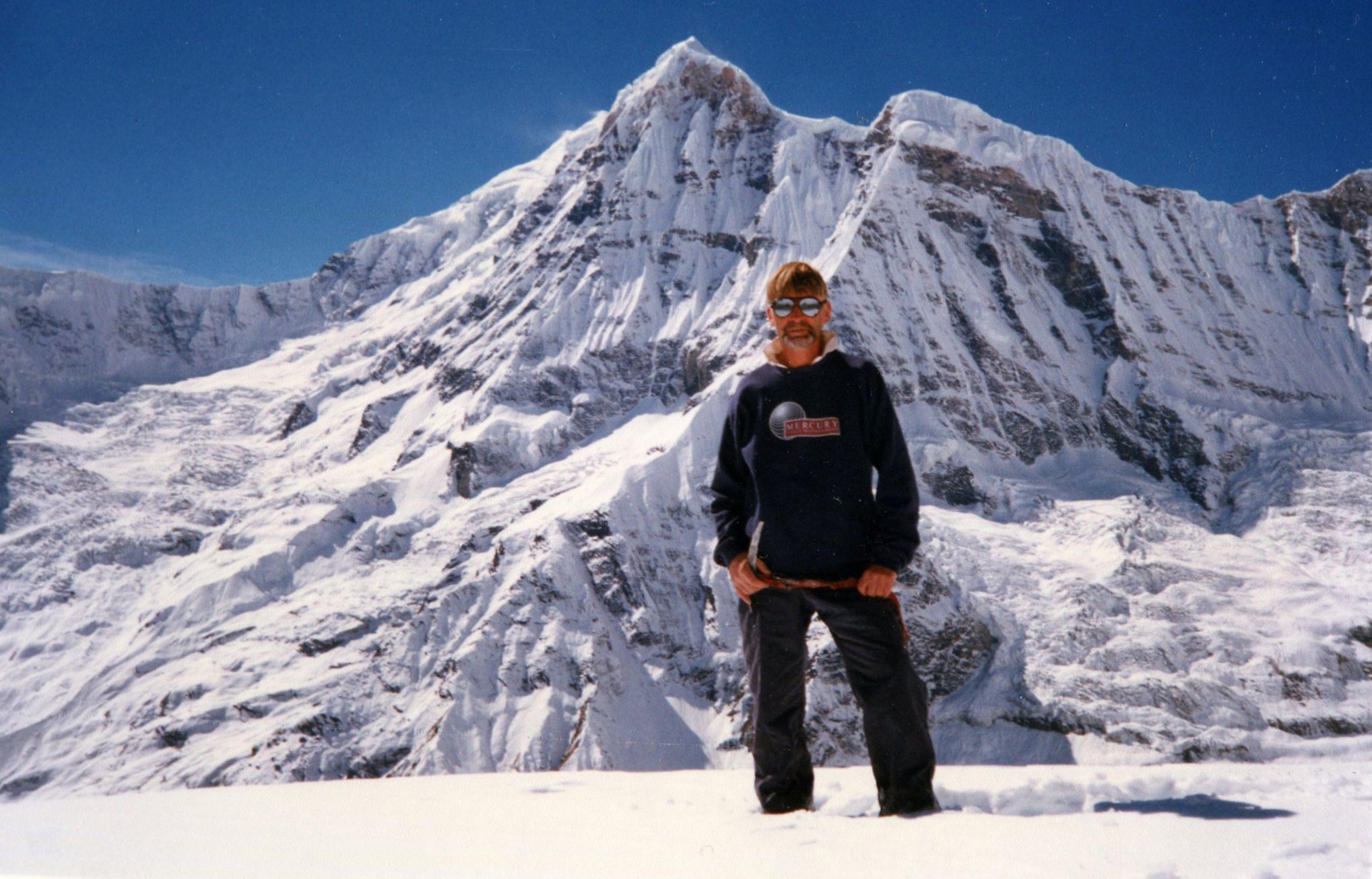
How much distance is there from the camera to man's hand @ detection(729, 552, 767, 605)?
5.38 metres

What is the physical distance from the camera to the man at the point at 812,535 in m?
5.04

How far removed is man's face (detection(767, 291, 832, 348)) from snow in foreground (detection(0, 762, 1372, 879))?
2814 millimetres

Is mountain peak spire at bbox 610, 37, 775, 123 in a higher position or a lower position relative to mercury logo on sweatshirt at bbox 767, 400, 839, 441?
higher

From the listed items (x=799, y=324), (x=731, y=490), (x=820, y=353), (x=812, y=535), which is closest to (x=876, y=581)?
(x=812, y=535)

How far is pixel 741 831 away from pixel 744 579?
166cm

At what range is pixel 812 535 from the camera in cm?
528

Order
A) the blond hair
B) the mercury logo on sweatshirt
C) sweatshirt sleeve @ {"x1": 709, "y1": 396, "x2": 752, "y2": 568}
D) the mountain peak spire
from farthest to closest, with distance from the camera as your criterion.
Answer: the mountain peak spire → sweatshirt sleeve @ {"x1": 709, "y1": 396, "x2": 752, "y2": 568} → the blond hair → the mercury logo on sweatshirt

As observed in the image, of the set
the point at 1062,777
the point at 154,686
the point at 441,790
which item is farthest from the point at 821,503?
the point at 154,686

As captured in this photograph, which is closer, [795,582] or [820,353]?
[795,582]

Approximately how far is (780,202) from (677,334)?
84.0 ft

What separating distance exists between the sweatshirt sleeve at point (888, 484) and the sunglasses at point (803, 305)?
0.51m

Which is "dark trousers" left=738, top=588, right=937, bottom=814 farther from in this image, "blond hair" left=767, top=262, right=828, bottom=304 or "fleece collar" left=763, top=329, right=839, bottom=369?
"blond hair" left=767, top=262, right=828, bottom=304

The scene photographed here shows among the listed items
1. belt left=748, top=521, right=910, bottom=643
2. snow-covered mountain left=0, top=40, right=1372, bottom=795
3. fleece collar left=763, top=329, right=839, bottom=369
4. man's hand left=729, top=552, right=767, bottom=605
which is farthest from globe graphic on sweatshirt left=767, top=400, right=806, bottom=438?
snow-covered mountain left=0, top=40, right=1372, bottom=795

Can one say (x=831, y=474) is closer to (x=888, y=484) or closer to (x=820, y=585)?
(x=888, y=484)
